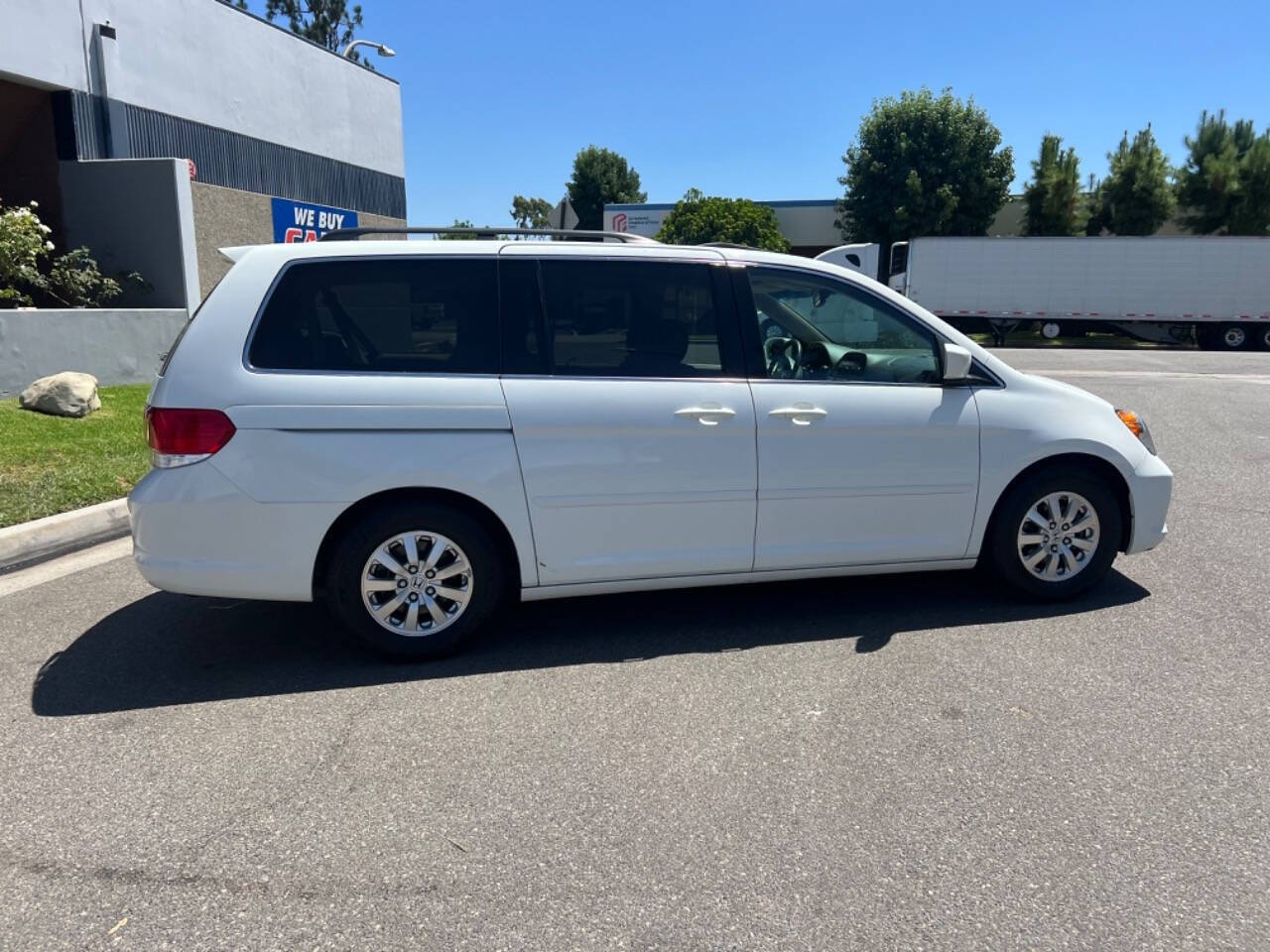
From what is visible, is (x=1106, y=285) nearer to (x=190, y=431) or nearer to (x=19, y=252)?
(x=19, y=252)

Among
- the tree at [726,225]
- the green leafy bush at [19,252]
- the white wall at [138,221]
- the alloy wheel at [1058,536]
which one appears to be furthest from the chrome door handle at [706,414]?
the tree at [726,225]

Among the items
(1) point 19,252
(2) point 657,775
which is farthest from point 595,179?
(2) point 657,775

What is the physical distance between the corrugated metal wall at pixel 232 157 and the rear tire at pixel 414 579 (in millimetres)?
11621

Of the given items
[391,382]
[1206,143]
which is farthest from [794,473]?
[1206,143]

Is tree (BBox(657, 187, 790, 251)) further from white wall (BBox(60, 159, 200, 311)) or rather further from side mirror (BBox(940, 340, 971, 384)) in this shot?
side mirror (BBox(940, 340, 971, 384))

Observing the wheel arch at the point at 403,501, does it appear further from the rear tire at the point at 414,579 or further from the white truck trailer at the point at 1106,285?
the white truck trailer at the point at 1106,285

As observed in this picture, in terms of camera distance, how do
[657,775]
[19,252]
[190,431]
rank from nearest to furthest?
[657,775]
[190,431]
[19,252]

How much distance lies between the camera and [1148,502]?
15.8ft

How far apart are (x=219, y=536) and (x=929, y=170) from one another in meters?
38.9

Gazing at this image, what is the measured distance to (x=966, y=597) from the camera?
4973 mm

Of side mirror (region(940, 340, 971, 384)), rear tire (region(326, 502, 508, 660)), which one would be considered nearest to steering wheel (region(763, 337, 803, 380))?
side mirror (region(940, 340, 971, 384))

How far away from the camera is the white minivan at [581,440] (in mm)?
3916

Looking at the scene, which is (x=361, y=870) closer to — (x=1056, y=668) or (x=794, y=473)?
(x=794, y=473)

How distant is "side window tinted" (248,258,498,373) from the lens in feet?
13.1
